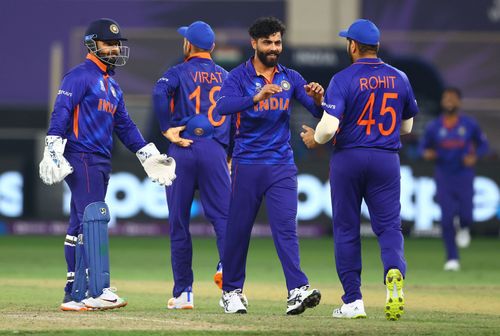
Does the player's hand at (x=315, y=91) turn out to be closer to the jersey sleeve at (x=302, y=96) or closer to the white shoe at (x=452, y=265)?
the jersey sleeve at (x=302, y=96)

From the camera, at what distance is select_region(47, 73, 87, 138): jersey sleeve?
10109 mm

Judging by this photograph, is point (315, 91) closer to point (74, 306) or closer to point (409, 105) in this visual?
point (409, 105)

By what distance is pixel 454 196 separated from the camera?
1655 centimetres

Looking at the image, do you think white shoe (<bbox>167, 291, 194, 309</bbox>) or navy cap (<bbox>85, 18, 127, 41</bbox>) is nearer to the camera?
navy cap (<bbox>85, 18, 127, 41</bbox>)

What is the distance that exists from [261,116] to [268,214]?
0.73m

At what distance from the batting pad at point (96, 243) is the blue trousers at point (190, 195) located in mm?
922

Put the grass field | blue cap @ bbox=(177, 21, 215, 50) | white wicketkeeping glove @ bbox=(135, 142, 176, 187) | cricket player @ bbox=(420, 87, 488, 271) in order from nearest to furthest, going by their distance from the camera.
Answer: the grass field < white wicketkeeping glove @ bbox=(135, 142, 176, 187) < blue cap @ bbox=(177, 21, 215, 50) < cricket player @ bbox=(420, 87, 488, 271)

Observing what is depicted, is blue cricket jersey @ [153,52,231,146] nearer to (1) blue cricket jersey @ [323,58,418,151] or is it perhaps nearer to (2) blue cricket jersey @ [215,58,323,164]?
(2) blue cricket jersey @ [215,58,323,164]

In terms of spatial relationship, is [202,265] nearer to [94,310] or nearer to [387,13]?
[94,310]

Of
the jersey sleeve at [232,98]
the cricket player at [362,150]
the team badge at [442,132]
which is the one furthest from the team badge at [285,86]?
the team badge at [442,132]

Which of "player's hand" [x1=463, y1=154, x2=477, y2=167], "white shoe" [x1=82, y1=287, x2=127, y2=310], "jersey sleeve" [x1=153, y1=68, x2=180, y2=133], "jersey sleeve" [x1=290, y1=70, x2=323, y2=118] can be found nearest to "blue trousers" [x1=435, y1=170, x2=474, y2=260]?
"player's hand" [x1=463, y1=154, x2=477, y2=167]

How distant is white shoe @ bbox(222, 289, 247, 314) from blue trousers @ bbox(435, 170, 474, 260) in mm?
6066

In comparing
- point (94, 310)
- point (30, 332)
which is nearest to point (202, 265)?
point (94, 310)

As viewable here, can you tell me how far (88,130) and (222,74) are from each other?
148cm
